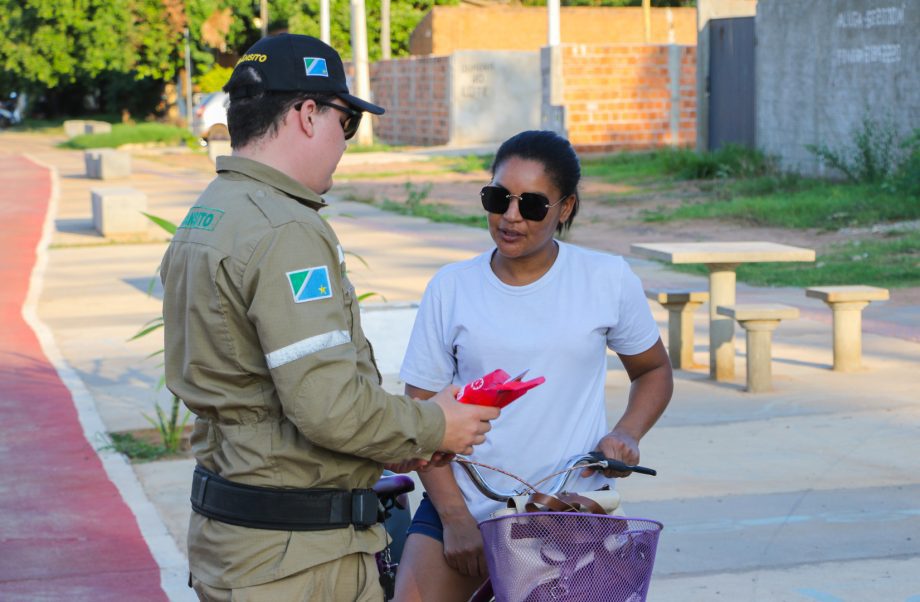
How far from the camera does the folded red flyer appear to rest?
2705mm

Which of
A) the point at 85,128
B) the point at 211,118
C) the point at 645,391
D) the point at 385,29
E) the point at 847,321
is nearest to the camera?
the point at 645,391

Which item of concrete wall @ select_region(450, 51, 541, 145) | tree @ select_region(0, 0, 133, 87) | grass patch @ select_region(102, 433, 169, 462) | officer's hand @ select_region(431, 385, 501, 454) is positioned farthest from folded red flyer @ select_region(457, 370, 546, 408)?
tree @ select_region(0, 0, 133, 87)

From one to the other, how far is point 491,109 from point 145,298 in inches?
1037

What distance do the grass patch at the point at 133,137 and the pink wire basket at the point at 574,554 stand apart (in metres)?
43.6

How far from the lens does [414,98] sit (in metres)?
42.0

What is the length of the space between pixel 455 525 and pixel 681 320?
6.27 meters

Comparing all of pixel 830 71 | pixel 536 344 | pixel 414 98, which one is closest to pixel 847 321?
pixel 536 344

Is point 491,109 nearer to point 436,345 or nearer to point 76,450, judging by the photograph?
point 76,450

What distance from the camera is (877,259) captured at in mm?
13812

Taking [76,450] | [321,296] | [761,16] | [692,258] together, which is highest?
[761,16]

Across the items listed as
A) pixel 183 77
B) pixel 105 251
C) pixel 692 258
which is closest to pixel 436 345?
pixel 692 258

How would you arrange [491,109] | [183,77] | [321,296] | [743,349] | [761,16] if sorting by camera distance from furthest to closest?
1. [183,77]
2. [491,109]
3. [761,16]
4. [743,349]
5. [321,296]

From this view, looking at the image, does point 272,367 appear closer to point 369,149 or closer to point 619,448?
point 619,448

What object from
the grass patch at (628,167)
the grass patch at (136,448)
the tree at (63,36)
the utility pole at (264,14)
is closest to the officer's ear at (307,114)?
the grass patch at (136,448)
